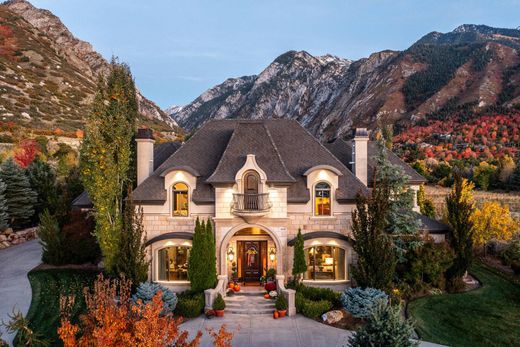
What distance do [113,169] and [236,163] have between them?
6560 mm

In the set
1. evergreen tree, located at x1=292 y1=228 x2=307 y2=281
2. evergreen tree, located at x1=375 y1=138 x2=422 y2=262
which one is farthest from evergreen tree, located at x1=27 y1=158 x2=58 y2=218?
evergreen tree, located at x1=375 y1=138 x2=422 y2=262

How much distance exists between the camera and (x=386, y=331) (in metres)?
9.28

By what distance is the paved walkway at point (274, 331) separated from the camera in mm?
12891

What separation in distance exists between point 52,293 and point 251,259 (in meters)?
11.0

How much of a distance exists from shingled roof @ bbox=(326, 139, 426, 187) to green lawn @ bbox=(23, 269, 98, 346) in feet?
57.8

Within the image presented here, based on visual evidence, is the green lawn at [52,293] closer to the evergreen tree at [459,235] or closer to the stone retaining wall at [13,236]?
the stone retaining wall at [13,236]

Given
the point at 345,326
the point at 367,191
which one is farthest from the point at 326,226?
the point at 345,326

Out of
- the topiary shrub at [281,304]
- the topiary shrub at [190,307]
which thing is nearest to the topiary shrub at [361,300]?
the topiary shrub at [281,304]

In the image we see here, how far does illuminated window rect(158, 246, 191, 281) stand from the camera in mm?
18578

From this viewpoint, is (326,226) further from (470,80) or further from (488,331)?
(470,80)

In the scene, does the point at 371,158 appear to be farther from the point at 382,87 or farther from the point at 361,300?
the point at 382,87

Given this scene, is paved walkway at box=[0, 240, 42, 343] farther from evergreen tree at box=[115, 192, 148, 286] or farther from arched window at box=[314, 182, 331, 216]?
arched window at box=[314, 182, 331, 216]

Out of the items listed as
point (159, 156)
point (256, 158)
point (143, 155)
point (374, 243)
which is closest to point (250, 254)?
point (256, 158)

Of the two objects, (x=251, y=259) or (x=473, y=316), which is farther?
(x=251, y=259)
